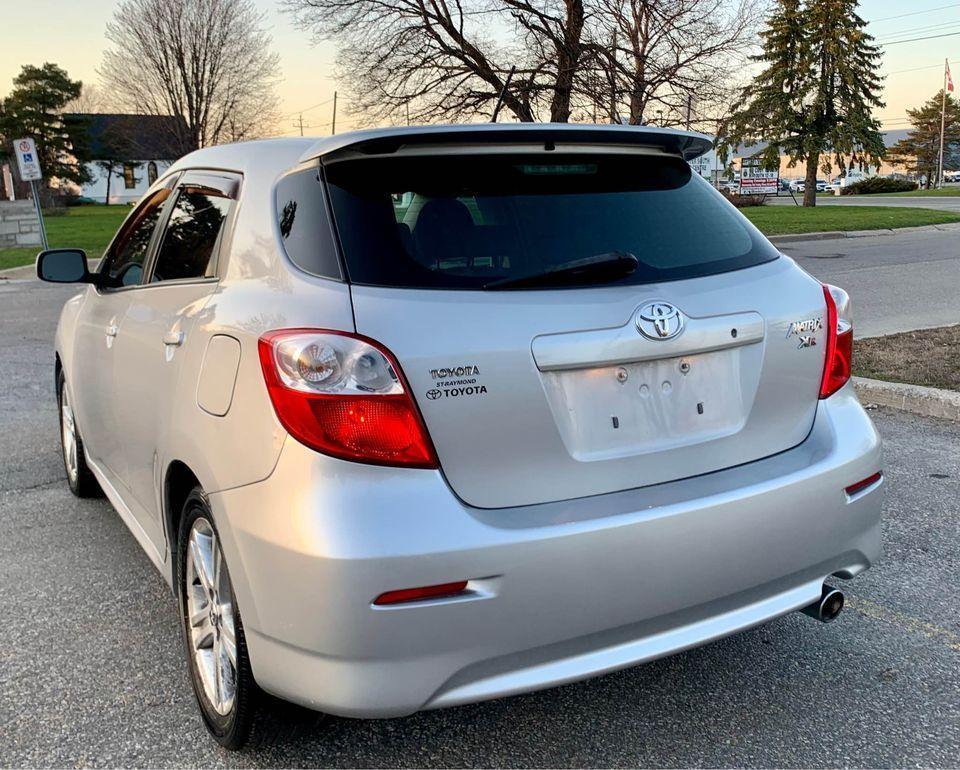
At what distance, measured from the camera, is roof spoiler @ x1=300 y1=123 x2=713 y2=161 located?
2381mm

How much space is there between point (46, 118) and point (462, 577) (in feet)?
270

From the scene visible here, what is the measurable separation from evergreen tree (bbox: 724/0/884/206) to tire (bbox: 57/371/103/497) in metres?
47.8

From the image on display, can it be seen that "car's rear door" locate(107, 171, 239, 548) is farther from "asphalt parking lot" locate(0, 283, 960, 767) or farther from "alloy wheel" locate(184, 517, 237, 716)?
"asphalt parking lot" locate(0, 283, 960, 767)

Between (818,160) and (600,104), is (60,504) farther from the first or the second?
(818,160)

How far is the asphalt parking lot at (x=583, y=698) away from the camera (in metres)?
2.57

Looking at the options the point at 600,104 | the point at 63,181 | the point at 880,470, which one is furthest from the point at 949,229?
the point at 63,181

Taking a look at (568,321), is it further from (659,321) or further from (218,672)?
(218,672)

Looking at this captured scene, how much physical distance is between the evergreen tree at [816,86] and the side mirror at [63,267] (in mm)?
48391

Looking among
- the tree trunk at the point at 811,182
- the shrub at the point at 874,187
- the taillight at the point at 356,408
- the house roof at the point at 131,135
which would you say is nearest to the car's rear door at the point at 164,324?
the taillight at the point at 356,408

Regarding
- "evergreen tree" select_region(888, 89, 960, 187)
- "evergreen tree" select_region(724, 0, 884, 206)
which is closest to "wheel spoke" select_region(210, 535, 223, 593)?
"evergreen tree" select_region(724, 0, 884, 206)

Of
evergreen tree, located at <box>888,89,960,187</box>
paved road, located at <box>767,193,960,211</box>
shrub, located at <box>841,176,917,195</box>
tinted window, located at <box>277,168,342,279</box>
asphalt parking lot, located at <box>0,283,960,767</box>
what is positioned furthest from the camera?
evergreen tree, located at <box>888,89,960,187</box>

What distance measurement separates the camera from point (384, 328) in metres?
2.15

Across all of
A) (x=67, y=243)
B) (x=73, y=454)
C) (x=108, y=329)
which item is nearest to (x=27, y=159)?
(x=67, y=243)

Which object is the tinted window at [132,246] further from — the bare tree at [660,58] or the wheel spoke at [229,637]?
the bare tree at [660,58]
